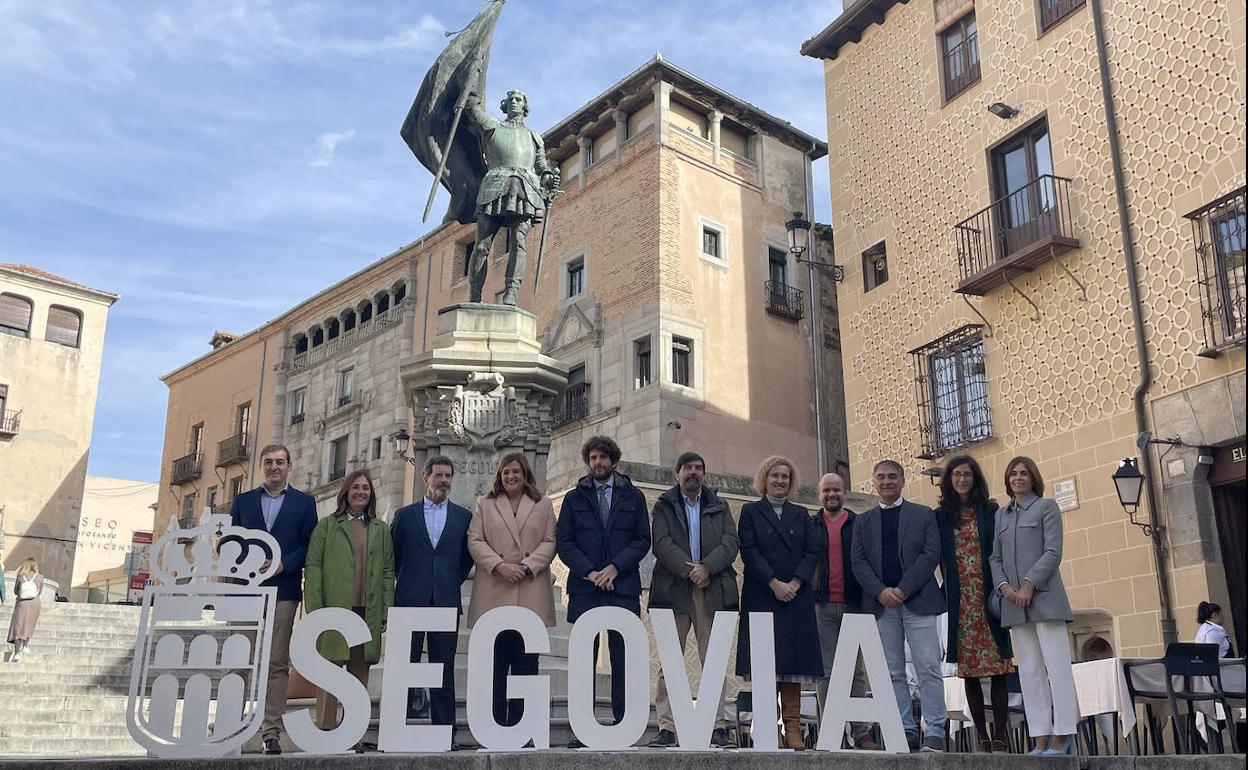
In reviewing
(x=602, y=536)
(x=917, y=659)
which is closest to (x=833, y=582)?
(x=917, y=659)

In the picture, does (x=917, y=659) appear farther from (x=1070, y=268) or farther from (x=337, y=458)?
(x=337, y=458)

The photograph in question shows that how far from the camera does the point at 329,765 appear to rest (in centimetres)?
463

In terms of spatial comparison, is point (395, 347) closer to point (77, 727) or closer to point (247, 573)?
point (77, 727)

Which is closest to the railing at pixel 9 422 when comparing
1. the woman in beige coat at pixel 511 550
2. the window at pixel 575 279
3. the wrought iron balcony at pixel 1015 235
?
the window at pixel 575 279

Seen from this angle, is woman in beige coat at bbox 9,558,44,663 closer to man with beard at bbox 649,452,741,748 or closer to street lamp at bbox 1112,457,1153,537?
man with beard at bbox 649,452,741,748

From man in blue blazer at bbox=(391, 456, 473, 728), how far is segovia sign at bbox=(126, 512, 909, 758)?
0.95 meters

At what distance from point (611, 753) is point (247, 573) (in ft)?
6.65

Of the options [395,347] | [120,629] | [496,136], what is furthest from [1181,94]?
[395,347]

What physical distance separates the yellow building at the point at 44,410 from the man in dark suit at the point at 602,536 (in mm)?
33826

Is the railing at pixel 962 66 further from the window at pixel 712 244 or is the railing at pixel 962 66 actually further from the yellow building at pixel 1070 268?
the window at pixel 712 244

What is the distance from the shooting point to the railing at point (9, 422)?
119ft

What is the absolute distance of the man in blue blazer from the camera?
254 inches

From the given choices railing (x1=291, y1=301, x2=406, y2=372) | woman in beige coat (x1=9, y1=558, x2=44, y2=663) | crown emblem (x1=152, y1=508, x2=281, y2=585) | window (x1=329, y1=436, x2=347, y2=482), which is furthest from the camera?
window (x1=329, y1=436, x2=347, y2=482)

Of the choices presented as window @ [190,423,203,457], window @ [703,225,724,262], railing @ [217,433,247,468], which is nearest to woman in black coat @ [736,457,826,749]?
window @ [703,225,724,262]
